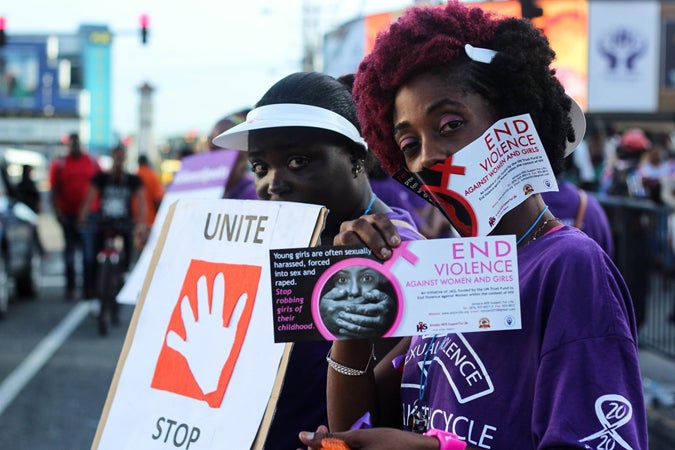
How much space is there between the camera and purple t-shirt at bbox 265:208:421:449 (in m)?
2.50

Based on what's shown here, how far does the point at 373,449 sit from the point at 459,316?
263 mm

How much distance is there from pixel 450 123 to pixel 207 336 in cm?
75

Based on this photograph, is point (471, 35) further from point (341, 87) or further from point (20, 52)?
point (20, 52)

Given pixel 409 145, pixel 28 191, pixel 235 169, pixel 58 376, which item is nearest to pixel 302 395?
pixel 409 145

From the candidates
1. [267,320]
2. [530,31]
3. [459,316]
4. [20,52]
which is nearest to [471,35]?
[530,31]

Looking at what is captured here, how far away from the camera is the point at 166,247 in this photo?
2508mm

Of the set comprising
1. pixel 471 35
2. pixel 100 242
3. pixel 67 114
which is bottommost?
pixel 100 242

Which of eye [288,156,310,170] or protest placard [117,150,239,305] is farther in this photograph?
protest placard [117,150,239,305]

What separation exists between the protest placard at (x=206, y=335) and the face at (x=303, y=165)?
0.25 m

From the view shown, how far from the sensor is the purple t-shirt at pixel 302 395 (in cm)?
250

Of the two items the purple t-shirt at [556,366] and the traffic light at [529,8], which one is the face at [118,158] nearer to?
the traffic light at [529,8]

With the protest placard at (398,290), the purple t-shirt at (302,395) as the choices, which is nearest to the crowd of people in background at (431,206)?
the purple t-shirt at (302,395)

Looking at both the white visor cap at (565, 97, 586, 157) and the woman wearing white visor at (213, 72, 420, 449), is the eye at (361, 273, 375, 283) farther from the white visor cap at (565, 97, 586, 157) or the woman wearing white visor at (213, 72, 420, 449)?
the woman wearing white visor at (213, 72, 420, 449)

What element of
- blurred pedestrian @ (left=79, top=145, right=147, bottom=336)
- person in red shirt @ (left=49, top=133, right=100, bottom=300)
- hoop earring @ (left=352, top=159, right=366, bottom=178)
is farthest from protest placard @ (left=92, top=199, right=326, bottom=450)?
person in red shirt @ (left=49, top=133, right=100, bottom=300)
